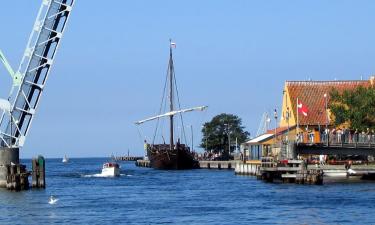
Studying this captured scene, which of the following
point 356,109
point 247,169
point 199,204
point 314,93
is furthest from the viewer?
point 314,93

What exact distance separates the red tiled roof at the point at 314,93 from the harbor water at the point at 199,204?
25.4 metres

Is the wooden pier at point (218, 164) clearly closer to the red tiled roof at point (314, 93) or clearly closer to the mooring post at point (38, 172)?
the red tiled roof at point (314, 93)

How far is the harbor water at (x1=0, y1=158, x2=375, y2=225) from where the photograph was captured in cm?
5275

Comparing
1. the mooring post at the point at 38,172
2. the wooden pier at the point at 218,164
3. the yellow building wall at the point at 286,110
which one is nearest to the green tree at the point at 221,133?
the wooden pier at the point at 218,164

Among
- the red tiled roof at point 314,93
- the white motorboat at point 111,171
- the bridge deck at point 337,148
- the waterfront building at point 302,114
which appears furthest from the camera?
the white motorboat at point 111,171

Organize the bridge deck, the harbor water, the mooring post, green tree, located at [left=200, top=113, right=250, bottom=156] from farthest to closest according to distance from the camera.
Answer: green tree, located at [left=200, top=113, right=250, bottom=156] → the bridge deck → the mooring post → the harbor water

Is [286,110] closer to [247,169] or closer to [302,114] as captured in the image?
[302,114]

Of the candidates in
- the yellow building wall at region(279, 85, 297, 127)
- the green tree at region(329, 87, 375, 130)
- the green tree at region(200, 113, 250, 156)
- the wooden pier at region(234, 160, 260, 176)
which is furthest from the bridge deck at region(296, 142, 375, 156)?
the green tree at region(200, 113, 250, 156)

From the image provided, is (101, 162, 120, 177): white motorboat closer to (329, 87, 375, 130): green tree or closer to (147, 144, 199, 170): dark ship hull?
(147, 144, 199, 170): dark ship hull

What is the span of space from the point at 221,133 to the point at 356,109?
7166cm

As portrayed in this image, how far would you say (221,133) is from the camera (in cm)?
16500

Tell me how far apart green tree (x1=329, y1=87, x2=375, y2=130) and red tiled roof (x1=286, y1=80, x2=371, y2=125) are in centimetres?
941

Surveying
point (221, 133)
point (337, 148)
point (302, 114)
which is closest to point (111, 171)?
point (302, 114)

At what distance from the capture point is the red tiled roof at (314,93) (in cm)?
10769
